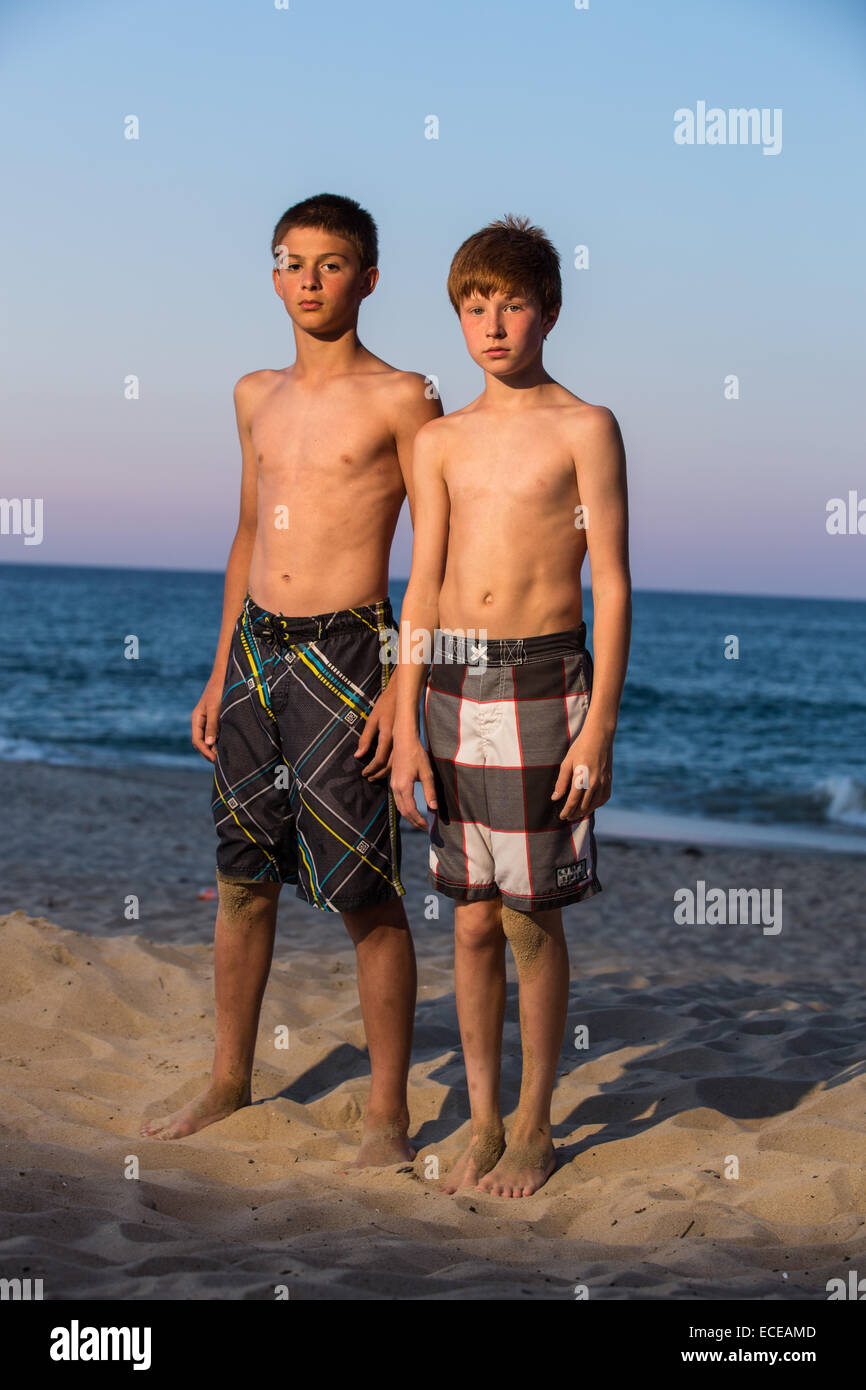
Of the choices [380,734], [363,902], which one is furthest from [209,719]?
[363,902]

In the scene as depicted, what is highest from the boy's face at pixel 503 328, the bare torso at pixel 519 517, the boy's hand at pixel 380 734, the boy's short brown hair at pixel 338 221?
the boy's short brown hair at pixel 338 221

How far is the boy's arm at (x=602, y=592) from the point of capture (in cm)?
277

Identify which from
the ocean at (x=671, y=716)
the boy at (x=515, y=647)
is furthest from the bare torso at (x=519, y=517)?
the ocean at (x=671, y=716)

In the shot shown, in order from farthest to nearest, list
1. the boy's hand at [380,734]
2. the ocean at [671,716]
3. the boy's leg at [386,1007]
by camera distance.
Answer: the ocean at [671,716]
the boy's leg at [386,1007]
the boy's hand at [380,734]

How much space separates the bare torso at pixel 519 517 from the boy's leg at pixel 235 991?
1.09 meters

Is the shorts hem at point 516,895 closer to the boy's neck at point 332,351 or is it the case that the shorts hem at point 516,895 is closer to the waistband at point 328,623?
the waistband at point 328,623

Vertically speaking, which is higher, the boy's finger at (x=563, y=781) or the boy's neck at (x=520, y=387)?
the boy's neck at (x=520, y=387)

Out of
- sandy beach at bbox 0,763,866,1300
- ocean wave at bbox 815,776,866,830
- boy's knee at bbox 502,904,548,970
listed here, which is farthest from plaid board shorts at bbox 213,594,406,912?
ocean wave at bbox 815,776,866,830

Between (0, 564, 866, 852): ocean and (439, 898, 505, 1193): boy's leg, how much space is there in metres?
3.31

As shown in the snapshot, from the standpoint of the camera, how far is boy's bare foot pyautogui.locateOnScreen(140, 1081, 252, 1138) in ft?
11.0

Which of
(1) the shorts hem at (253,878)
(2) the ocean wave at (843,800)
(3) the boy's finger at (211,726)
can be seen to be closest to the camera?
(1) the shorts hem at (253,878)

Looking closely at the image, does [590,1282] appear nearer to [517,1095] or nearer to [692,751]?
[517,1095]

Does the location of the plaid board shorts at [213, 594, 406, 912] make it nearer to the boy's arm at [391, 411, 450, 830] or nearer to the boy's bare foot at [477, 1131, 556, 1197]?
the boy's arm at [391, 411, 450, 830]
